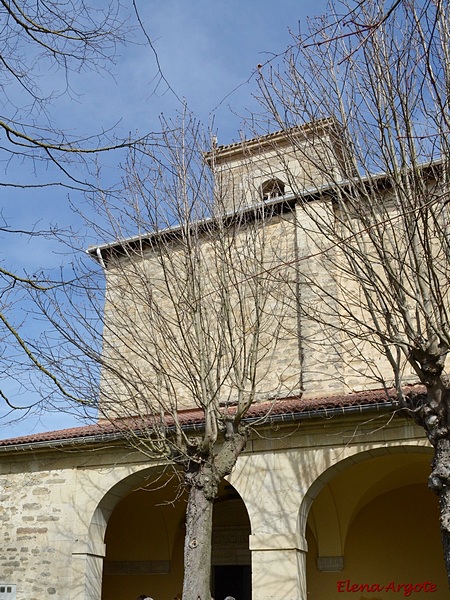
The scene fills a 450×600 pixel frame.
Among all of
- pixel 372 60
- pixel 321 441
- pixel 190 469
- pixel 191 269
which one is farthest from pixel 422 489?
pixel 372 60

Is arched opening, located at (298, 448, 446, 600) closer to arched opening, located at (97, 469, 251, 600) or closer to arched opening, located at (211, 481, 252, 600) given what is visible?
arched opening, located at (211, 481, 252, 600)

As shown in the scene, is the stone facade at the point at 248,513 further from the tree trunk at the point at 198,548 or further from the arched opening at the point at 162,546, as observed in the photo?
the tree trunk at the point at 198,548

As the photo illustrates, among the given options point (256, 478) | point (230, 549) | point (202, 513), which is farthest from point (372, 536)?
point (202, 513)

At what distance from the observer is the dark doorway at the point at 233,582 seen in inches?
465

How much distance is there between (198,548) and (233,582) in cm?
526

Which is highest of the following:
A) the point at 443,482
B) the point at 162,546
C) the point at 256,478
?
the point at 256,478

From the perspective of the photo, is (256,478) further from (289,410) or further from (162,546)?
(162,546)

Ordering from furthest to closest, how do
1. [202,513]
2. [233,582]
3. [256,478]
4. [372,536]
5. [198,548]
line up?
[233,582] < [372,536] < [256,478] < [202,513] < [198,548]

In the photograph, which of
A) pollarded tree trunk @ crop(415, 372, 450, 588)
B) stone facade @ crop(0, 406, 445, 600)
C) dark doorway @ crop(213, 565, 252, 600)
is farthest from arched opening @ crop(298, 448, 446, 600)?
pollarded tree trunk @ crop(415, 372, 450, 588)

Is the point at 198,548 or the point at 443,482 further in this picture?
the point at 198,548

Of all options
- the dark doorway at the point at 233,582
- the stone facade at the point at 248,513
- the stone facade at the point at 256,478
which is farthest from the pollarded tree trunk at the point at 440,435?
the dark doorway at the point at 233,582

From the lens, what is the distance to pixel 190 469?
7.82 meters

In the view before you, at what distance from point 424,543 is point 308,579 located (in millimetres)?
2059

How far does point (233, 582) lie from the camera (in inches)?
470
